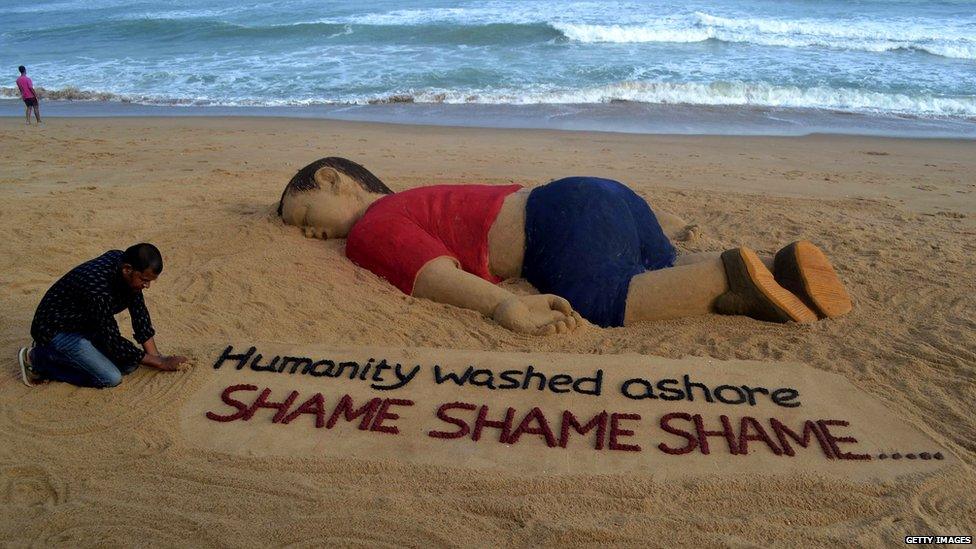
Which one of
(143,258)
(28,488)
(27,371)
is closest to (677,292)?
(143,258)

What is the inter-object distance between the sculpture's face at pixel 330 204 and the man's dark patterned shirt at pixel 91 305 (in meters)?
1.97

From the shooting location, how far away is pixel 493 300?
485cm

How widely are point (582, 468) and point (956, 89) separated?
16.0 m

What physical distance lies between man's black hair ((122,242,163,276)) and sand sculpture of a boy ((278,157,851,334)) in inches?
69.7

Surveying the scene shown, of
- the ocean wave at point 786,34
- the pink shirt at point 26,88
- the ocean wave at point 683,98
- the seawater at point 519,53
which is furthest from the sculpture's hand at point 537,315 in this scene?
the ocean wave at point 786,34

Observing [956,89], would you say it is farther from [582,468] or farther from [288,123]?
[582,468]

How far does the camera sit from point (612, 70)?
17422 mm

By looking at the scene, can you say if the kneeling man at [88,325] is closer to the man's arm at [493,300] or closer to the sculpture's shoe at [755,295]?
the man's arm at [493,300]

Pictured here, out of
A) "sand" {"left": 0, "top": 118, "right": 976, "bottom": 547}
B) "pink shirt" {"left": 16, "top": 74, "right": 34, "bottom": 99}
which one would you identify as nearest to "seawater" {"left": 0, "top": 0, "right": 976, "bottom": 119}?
"pink shirt" {"left": 16, "top": 74, "right": 34, "bottom": 99}

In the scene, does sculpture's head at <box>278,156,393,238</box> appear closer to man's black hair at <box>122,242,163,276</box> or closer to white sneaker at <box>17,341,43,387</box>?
man's black hair at <box>122,242,163,276</box>

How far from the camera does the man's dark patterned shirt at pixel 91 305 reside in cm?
391

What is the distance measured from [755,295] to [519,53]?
55.1 feet

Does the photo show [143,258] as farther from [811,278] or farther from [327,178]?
[811,278]

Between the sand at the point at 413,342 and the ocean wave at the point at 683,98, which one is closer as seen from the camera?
the sand at the point at 413,342
